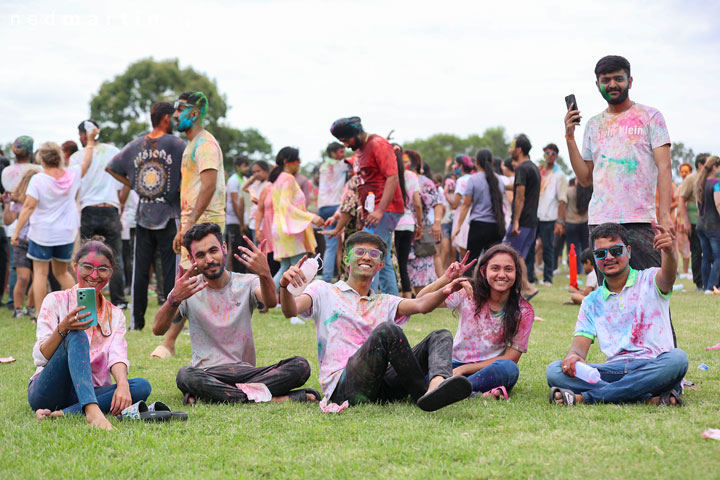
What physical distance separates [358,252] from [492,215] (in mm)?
5630

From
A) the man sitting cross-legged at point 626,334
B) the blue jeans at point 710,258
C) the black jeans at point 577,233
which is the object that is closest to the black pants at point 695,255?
the blue jeans at point 710,258

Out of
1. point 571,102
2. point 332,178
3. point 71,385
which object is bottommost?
point 71,385

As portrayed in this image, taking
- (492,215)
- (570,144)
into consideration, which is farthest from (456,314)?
(492,215)

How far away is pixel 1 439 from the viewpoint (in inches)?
164

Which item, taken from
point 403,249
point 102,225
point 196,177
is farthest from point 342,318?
point 102,225

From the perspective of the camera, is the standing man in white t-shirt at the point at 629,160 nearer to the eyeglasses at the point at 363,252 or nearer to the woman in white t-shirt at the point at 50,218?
the eyeglasses at the point at 363,252

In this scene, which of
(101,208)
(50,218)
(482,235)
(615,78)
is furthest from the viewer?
(482,235)

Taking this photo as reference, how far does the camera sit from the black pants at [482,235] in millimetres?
10586

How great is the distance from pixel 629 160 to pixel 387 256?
3.69m

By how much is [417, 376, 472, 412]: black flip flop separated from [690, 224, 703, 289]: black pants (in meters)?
10.4

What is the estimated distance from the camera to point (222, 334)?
542cm

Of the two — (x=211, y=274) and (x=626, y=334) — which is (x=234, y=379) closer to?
(x=211, y=274)

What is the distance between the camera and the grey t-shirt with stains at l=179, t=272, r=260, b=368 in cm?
539

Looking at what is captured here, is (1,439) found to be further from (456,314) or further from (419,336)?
(419,336)
